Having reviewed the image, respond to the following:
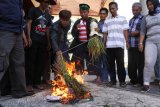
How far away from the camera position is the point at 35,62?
644 cm

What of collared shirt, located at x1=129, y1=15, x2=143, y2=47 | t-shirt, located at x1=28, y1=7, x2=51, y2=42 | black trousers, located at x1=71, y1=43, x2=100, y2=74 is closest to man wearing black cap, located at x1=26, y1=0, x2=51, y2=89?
t-shirt, located at x1=28, y1=7, x2=51, y2=42

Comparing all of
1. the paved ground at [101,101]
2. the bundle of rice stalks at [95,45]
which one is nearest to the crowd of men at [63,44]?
the bundle of rice stalks at [95,45]

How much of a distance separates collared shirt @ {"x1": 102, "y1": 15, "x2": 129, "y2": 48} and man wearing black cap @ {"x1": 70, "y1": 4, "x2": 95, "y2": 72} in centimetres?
53

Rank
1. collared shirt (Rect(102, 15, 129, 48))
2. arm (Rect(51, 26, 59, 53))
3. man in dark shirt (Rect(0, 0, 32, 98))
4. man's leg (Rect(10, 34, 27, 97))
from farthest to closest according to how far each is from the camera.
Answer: collared shirt (Rect(102, 15, 129, 48)) → arm (Rect(51, 26, 59, 53)) → man's leg (Rect(10, 34, 27, 97)) → man in dark shirt (Rect(0, 0, 32, 98))

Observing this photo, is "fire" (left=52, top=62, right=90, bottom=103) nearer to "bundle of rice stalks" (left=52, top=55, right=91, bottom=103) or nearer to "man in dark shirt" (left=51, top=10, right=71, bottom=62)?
"bundle of rice stalks" (left=52, top=55, right=91, bottom=103)

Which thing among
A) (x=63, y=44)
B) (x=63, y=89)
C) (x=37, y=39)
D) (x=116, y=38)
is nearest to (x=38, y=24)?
(x=37, y=39)

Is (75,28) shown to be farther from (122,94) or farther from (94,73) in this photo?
(122,94)

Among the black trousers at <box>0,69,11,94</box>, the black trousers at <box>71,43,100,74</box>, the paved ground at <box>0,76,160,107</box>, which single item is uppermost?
the black trousers at <box>71,43,100,74</box>

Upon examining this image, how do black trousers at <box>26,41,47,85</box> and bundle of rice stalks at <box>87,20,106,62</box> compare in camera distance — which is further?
bundle of rice stalks at <box>87,20,106,62</box>

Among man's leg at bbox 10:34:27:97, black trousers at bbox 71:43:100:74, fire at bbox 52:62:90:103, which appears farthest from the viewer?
black trousers at bbox 71:43:100:74

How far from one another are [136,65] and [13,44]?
3.34 metres

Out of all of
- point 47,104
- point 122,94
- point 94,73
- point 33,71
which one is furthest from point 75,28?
point 47,104

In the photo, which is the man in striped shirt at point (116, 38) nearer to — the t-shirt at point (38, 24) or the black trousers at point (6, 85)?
the t-shirt at point (38, 24)

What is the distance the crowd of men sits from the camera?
527 centimetres
